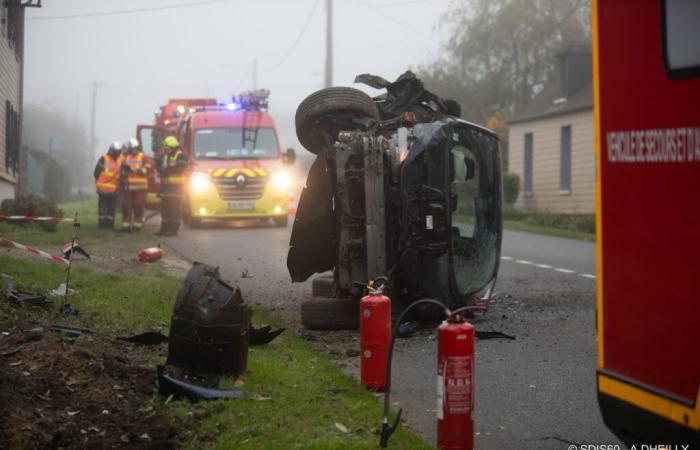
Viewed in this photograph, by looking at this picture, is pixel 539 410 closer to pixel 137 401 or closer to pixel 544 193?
pixel 137 401

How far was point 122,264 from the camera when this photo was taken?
51.0 ft

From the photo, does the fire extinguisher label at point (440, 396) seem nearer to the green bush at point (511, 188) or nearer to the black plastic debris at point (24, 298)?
the black plastic debris at point (24, 298)

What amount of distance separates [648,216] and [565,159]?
33279 mm

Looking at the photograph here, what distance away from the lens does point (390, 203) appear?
10.4m

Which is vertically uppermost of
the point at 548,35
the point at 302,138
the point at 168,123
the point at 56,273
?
the point at 548,35

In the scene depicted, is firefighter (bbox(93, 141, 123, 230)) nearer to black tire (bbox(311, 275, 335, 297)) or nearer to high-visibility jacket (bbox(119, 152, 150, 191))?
high-visibility jacket (bbox(119, 152, 150, 191))

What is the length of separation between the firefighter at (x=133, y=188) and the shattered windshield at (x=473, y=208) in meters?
11.8

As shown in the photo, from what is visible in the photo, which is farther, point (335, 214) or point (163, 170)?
point (163, 170)

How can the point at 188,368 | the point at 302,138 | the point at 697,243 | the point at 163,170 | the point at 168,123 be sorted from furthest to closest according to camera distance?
the point at 168,123, the point at 163,170, the point at 302,138, the point at 188,368, the point at 697,243

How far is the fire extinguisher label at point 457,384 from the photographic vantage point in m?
5.63

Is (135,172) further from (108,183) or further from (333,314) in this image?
(333,314)

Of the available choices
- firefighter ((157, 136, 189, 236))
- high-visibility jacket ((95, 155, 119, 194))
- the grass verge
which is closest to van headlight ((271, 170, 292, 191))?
firefighter ((157, 136, 189, 236))

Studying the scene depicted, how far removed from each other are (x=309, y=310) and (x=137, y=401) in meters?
4.10

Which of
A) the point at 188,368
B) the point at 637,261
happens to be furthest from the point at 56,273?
the point at 637,261
